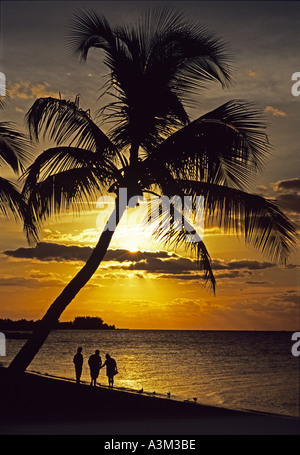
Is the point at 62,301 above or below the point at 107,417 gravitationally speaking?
above

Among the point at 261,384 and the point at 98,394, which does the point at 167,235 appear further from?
the point at 261,384

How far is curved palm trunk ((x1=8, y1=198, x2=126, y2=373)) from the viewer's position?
11.4m

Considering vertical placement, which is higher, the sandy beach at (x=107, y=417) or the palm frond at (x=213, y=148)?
the palm frond at (x=213, y=148)

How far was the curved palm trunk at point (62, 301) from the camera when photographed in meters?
11.4

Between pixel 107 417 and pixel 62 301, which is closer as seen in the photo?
pixel 107 417

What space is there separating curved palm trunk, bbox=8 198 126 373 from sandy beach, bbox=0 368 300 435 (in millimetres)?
387

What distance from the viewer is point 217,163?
11266 mm

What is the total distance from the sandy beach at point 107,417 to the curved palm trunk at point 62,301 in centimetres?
39

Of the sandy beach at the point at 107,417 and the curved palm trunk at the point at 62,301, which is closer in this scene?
the sandy beach at the point at 107,417

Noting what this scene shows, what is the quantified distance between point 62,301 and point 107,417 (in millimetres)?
2444

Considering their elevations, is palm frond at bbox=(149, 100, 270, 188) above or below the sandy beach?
above

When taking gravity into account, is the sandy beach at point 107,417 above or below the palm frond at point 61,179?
below

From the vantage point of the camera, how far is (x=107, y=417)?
37.3 feet

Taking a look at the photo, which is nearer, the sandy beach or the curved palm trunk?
the sandy beach
